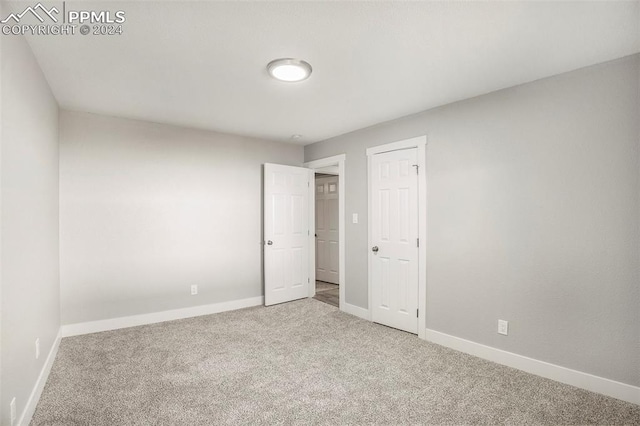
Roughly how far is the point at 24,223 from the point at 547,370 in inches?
153

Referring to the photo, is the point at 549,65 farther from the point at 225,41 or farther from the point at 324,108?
the point at 225,41

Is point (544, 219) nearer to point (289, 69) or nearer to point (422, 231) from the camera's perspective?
point (422, 231)

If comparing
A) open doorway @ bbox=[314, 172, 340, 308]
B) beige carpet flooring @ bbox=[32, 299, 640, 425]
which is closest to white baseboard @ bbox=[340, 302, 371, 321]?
beige carpet flooring @ bbox=[32, 299, 640, 425]

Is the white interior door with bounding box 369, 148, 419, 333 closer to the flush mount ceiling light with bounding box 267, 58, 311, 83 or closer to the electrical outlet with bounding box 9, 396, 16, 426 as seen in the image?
the flush mount ceiling light with bounding box 267, 58, 311, 83

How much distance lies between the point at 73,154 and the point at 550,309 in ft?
15.7

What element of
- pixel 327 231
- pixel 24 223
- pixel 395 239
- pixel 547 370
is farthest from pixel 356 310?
pixel 24 223

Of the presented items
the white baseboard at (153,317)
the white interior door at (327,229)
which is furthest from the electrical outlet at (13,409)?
the white interior door at (327,229)

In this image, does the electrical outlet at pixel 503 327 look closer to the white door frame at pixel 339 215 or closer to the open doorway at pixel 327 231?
the white door frame at pixel 339 215

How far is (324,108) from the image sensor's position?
3516 mm

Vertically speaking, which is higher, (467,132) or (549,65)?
(549,65)

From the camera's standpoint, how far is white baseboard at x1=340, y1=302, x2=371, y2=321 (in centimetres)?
423

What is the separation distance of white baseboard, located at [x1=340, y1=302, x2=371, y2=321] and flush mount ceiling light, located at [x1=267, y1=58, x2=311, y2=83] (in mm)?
2920

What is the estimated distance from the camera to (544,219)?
2.68 metres

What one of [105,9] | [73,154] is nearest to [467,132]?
[105,9]
